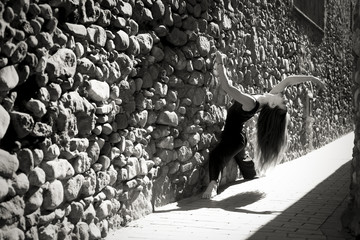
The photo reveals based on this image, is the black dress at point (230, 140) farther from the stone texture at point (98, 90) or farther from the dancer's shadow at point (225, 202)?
the stone texture at point (98, 90)

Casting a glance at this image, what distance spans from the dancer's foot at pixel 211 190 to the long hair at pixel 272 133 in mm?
620

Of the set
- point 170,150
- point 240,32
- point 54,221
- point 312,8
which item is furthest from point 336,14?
point 54,221

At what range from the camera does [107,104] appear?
309 cm

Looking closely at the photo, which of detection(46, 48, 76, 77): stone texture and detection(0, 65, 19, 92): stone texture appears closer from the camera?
detection(0, 65, 19, 92): stone texture

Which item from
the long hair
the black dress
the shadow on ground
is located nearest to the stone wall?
the black dress

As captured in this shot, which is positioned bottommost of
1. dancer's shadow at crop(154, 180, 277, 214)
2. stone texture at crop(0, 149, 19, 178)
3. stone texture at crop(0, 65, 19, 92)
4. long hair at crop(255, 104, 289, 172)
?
dancer's shadow at crop(154, 180, 277, 214)

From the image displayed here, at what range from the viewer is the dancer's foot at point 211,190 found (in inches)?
175

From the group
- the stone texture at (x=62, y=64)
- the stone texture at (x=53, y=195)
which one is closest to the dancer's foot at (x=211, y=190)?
the stone texture at (x=53, y=195)

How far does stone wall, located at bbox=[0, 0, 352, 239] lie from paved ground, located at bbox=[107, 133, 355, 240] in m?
0.22

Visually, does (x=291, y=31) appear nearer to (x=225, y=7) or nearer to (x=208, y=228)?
(x=225, y=7)

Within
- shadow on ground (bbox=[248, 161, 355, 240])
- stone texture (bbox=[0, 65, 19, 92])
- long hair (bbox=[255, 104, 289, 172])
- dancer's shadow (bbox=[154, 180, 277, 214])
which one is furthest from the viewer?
long hair (bbox=[255, 104, 289, 172])

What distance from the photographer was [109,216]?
3.18 m

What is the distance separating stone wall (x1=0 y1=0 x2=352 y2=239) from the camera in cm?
226

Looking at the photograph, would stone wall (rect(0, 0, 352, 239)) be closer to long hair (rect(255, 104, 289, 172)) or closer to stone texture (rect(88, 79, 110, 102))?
stone texture (rect(88, 79, 110, 102))
